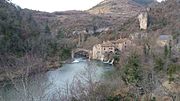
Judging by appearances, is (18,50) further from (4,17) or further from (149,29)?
(149,29)

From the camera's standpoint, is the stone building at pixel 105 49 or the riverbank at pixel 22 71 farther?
the stone building at pixel 105 49

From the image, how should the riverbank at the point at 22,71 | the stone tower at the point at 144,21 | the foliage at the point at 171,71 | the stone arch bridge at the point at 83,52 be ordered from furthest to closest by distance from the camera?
the stone tower at the point at 144,21, the stone arch bridge at the point at 83,52, the foliage at the point at 171,71, the riverbank at the point at 22,71

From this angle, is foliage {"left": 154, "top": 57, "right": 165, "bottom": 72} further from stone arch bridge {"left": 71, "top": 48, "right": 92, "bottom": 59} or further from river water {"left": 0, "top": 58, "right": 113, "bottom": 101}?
stone arch bridge {"left": 71, "top": 48, "right": 92, "bottom": 59}

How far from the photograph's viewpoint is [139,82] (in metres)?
20.7

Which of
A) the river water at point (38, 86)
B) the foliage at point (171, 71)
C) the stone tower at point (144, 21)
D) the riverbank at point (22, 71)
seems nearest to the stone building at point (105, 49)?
the stone tower at point (144, 21)

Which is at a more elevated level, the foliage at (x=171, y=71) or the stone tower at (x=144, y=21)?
the stone tower at (x=144, y=21)

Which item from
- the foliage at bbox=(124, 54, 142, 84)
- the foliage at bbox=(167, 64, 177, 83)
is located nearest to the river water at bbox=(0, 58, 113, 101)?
the foliage at bbox=(124, 54, 142, 84)

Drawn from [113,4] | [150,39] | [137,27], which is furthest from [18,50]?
[113,4]

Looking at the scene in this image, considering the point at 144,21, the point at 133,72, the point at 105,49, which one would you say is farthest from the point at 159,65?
the point at 144,21

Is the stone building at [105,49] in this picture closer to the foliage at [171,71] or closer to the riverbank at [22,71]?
the riverbank at [22,71]

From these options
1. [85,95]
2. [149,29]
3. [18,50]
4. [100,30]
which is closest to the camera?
[85,95]

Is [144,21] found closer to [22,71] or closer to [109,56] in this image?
[109,56]

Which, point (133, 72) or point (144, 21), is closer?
point (133, 72)

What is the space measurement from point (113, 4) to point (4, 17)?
116288 millimetres
